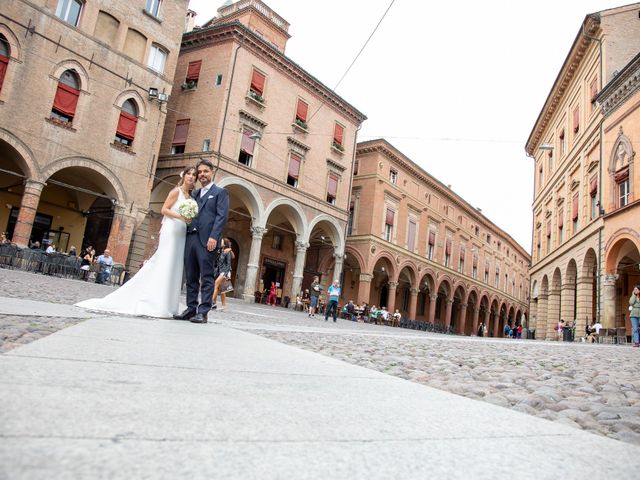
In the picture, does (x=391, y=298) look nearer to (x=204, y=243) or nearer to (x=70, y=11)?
(x=70, y=11)

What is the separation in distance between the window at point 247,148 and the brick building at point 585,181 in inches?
536

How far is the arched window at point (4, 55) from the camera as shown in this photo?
606 inches

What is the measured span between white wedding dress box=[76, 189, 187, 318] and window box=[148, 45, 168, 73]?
1755 centimetres

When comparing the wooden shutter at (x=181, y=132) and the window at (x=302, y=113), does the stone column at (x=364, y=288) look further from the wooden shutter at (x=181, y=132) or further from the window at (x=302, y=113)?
the wooden shutter at (x=181, y=132)

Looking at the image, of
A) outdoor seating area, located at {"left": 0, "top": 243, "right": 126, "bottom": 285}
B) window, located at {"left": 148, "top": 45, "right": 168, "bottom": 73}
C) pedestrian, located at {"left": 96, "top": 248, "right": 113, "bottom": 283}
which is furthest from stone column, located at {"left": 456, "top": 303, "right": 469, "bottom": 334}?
pedestrian, located at {"left": 96, "top": 248, "right": 113, "bottom": 283}

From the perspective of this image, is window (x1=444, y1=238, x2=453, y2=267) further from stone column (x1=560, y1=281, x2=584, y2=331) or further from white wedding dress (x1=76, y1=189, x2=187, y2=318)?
white wedding dress (x1=76, y1=189, x2=187, y2=318)

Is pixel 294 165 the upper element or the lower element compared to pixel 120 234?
upper

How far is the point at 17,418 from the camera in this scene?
2.61 feet

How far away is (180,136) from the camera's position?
2256cm

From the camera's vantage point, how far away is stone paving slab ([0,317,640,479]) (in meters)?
0.71

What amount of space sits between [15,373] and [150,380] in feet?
1.14

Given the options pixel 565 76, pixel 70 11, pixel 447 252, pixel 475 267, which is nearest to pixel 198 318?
pixel 70 11

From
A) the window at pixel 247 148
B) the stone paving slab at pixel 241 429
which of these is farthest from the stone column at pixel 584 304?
the stone paving slab at pixel 241 429

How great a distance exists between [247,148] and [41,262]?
10822 mm
